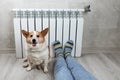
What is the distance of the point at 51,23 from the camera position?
168cm

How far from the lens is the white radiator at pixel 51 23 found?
5.38ft

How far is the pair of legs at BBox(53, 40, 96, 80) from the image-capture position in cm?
124

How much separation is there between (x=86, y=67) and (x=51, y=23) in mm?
568

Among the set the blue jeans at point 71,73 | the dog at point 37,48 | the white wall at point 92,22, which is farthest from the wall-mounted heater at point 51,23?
the blue jeans at point 71,73

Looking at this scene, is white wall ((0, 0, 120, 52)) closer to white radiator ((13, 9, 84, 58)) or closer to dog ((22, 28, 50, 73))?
white radiator ((13, 9, 84, 58))

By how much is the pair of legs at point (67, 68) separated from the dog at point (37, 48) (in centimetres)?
14

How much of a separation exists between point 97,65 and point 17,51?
2.80ft

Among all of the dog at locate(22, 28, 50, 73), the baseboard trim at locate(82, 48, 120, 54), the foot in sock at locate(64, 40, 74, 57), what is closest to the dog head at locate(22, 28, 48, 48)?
the dog at locate(22, 28, 50, 73)

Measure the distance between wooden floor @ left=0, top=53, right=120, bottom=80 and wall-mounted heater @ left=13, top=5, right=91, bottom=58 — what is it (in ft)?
0.55

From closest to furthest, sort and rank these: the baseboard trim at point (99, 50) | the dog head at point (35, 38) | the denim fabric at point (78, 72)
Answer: the denim fabric at point (78, 72)
the dog head at point (35, 38)
the baseboard trim at point (99, 50)

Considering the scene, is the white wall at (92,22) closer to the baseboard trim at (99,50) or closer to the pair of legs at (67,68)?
the baseboard trim at (99,50)

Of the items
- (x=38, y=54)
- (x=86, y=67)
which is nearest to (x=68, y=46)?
(x=86, y=67)

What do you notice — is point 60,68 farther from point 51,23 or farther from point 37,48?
point 51,23

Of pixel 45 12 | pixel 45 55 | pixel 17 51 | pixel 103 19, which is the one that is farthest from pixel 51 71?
pixel 103 19
